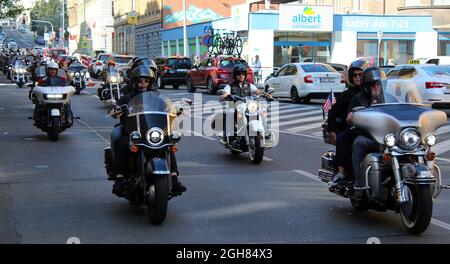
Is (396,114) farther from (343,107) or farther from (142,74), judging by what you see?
(142,74)

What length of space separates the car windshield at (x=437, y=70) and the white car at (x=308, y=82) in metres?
4.04

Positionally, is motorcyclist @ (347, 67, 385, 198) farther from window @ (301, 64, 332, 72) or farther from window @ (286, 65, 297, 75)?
window @ (286, 65, 297, 75)

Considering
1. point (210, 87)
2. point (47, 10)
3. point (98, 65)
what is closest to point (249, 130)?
point (210, 87)

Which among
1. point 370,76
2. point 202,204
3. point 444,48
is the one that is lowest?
Result: point 202,204

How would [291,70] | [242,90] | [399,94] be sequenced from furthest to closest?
1. [291,70]
2. [242,90]
3. [399,94]

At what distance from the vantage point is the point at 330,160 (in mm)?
7918

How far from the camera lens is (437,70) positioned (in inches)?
850

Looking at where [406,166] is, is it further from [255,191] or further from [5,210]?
[5,210]

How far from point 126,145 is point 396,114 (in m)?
2.75

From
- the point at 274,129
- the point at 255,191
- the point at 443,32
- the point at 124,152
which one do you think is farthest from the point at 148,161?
the point at 443,32

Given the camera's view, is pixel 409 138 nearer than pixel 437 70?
Yes

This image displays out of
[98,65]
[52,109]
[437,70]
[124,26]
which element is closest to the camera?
[52,109]

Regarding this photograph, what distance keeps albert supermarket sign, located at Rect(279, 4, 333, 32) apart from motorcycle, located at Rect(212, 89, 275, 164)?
105ft

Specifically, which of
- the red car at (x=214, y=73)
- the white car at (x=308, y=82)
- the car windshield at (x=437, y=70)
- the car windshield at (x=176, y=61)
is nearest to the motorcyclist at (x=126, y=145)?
the car windshield at (x=437, y=70)
